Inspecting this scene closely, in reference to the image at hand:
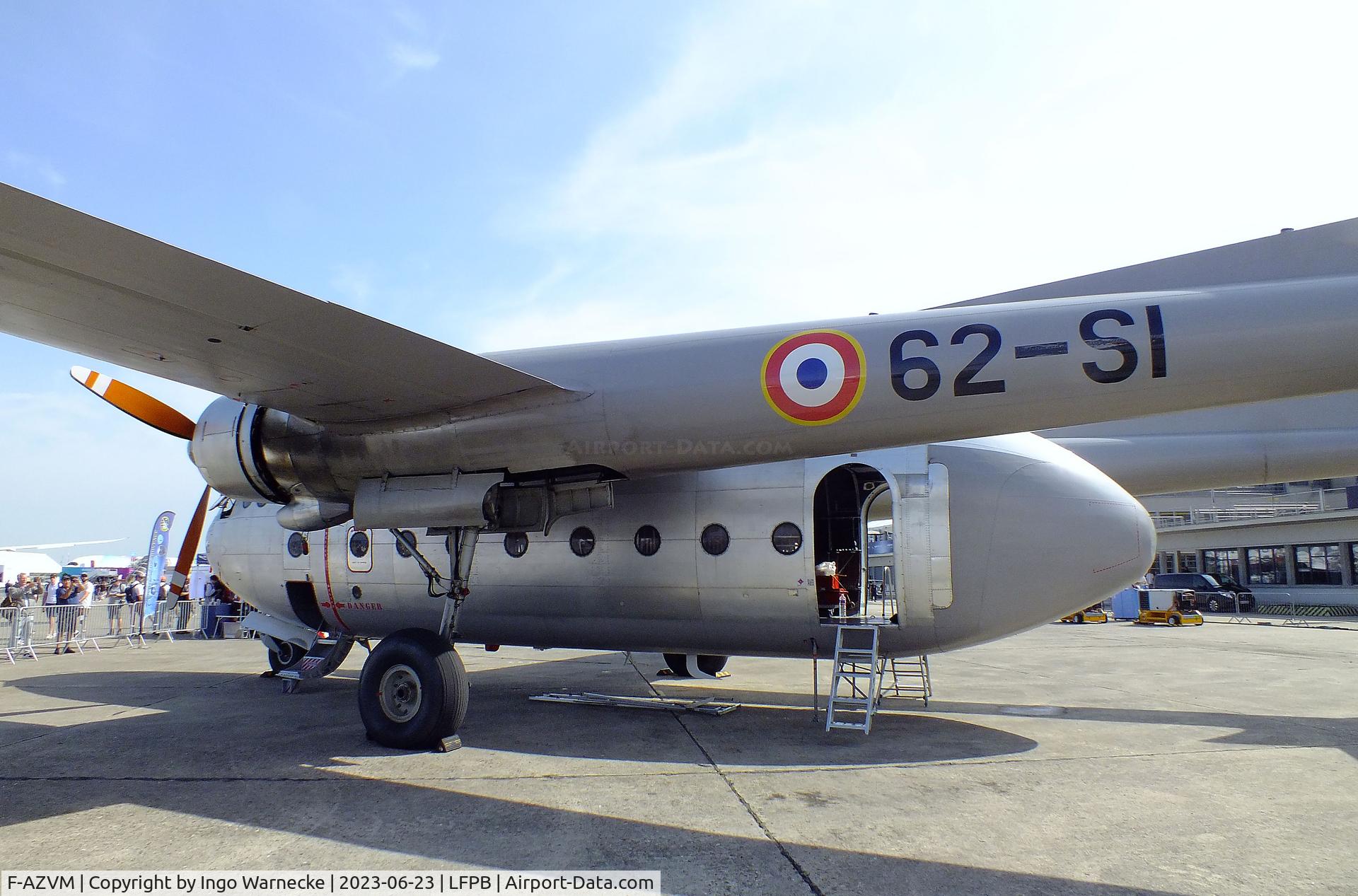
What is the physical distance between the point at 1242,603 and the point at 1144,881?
45503 millimetres

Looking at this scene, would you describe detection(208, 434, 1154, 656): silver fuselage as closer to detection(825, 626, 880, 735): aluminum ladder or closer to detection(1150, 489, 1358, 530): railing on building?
detection(825, 626, 880, 735): aluminum ladder

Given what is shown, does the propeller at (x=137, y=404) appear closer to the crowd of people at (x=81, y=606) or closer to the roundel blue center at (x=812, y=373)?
the roundel blue center at (x=812, y=373)

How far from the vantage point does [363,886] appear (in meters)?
4.77

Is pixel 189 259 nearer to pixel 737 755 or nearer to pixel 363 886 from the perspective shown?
pixel 363 886

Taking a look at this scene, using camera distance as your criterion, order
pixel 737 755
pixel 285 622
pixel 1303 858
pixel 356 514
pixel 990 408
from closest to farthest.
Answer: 1. pixel 1303 858
2. pixel 990 408
3. pixel 737 755
4. pixel 356 514
5. pixel 285 622

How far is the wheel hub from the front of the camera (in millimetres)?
8469

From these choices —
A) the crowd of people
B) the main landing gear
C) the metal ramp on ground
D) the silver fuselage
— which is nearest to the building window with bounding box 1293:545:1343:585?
the silver fuselage

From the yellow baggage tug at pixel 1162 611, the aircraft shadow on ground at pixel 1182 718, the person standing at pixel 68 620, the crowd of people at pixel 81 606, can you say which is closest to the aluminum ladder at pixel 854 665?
the aircraft shadow on ground at pixel 1182 718

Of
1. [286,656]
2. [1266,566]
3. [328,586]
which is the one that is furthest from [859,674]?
[1266,566]

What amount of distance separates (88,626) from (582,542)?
843 inches

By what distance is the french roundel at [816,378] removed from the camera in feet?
23.6

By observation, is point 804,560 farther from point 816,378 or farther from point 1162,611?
point 1162,611

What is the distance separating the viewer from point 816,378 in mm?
7285

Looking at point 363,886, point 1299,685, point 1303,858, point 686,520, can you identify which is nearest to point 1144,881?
point 1303,858
